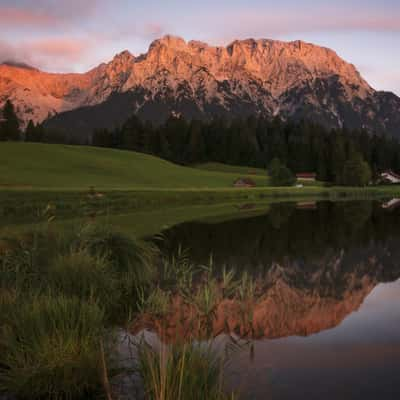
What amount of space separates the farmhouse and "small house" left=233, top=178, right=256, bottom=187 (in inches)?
2589

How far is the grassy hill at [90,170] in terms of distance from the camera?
8419 centimetres

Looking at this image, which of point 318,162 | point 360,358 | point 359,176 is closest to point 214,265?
point 360,358

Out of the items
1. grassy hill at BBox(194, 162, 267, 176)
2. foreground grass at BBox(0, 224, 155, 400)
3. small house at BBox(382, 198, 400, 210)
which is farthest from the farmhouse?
foreground grass at BBox(0, 224, 155, 400)

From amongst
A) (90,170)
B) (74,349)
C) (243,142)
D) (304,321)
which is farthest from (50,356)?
(243,142)

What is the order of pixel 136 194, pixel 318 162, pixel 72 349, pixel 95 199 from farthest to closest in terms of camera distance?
1. pixel 318 162
2. pixel 136 194
3. pixel 95 199
4. pixel 72 349

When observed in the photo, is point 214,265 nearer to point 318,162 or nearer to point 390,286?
point 390,286

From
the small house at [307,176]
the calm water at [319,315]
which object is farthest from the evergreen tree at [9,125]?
the calm water at [319,315]

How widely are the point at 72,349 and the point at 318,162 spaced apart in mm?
153340

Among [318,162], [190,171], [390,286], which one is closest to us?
[390,286]

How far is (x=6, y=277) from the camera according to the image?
12375mm

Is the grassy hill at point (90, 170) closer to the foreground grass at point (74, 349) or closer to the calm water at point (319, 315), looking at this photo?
the calm water at point (319, 315)

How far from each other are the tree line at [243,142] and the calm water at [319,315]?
135 meters

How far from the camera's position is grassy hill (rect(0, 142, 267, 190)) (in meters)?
84.2

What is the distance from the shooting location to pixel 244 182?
116 metres
